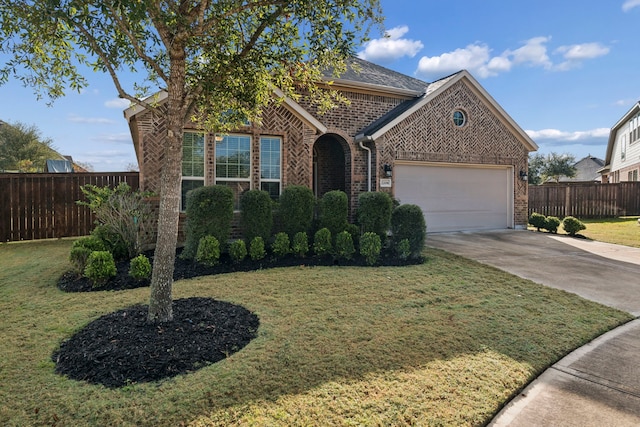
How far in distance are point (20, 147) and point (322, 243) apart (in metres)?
29.7

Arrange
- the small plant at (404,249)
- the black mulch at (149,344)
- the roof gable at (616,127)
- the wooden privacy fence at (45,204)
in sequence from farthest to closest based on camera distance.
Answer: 1. the roof gable at (616,127)
2. the wooden privacy fence at (45,204)
3. the small plant at (404,249)
4. the black mulch at (149,344)

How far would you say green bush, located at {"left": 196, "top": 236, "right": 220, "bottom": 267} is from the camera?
275 inches

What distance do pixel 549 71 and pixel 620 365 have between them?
16055 mm

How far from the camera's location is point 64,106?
5324 millimetres

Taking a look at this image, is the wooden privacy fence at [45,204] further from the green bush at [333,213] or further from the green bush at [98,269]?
the green bush at [333,213]

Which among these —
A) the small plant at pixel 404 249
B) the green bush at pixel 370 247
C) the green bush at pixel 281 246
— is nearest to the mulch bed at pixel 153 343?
the green bush at pixel 281 246

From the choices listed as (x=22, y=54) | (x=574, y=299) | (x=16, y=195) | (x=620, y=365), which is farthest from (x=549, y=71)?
(x=16, y=195)

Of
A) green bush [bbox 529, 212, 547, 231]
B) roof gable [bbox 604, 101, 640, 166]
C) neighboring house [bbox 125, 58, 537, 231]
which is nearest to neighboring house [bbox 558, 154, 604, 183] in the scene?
roof gable [bbox 604, 101, 640, 166]

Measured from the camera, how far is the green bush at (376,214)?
8.41 meters

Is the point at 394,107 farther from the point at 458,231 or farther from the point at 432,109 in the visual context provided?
the point at 458,231

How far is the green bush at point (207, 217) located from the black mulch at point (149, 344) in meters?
2.85

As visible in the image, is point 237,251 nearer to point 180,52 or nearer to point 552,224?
point 180,52

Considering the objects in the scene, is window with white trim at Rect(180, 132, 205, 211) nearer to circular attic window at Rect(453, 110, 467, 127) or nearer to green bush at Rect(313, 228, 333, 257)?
green bush at Rect(313, 228, 333, 257)

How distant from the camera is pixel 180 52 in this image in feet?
13.3
